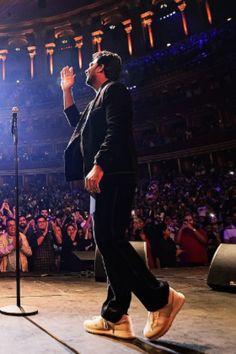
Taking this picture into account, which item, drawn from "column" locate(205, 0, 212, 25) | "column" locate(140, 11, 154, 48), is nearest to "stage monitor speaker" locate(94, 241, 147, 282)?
"column" locate(205, 0, 212, 25)

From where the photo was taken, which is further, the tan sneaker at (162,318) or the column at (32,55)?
the column at (32,55)

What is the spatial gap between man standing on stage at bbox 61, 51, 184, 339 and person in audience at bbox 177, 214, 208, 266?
493cm

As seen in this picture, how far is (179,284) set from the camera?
4.36 metres

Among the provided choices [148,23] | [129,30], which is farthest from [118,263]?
[129,30]

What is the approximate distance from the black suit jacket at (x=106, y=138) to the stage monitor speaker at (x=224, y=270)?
209cm

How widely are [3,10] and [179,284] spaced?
33.0 metres

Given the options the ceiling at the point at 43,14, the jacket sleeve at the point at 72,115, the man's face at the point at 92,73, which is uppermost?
the ceiling at the point at 43,14

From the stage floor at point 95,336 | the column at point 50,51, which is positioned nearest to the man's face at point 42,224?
the stage floor at point 95,336

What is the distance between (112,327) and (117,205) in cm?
67

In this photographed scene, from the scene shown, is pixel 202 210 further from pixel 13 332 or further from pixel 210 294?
pixel 13 332

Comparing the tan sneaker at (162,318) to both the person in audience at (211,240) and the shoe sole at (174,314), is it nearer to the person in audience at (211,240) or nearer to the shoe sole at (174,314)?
the shoe sole at (174,314)

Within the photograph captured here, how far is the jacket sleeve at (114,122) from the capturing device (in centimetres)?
200

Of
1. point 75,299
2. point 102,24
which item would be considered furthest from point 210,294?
point 102,24

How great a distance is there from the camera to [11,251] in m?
6.67
